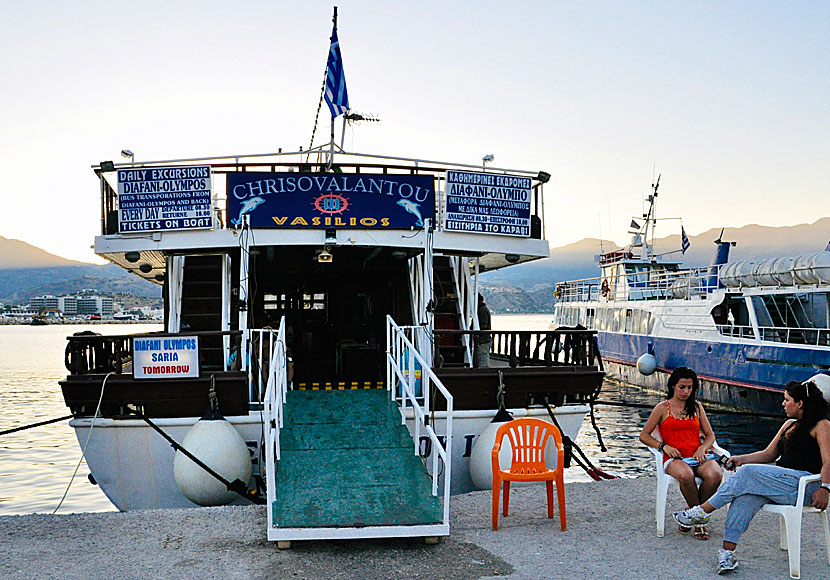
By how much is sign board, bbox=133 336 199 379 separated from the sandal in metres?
5.71

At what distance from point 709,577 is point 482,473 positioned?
13.1 ft

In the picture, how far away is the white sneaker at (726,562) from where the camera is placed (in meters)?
5.34

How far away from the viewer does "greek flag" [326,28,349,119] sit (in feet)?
38.8

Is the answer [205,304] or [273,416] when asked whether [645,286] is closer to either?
[205,304]

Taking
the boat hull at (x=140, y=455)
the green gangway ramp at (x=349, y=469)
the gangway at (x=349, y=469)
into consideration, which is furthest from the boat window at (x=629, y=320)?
the boat hull at (x=140, y=455)

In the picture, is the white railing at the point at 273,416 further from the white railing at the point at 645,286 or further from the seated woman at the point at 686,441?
the white railing at the point at 645,286

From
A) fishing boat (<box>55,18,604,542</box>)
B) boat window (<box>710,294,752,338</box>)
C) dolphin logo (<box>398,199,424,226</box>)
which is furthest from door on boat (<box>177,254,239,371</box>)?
boat window (<box>710,294,752,338</box>)

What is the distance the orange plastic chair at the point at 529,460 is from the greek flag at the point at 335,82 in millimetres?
6760

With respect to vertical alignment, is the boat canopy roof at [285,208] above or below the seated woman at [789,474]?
above

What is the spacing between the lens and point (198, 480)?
813cm

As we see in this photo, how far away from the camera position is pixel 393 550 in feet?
19.6

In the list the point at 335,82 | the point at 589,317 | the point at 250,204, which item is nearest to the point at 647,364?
the point at 589,317

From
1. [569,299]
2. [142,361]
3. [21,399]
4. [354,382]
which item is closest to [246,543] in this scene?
[142,361]

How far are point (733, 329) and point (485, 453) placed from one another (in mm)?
22276
